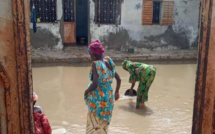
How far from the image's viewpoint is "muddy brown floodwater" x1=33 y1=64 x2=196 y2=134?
16.0 feet

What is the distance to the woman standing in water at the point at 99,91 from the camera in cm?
326

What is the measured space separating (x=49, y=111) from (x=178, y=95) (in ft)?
10.7

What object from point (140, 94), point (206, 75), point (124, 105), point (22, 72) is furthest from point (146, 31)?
point (22, 72)

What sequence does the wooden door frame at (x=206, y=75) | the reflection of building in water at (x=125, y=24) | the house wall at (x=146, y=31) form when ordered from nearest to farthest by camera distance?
the wooden door frame at (x=206, y=75), the reflection of building in water at (x=125, y=24), the house wall at (x=146, y=31)

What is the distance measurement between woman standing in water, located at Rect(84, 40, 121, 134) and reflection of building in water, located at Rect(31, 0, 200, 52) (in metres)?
8.34

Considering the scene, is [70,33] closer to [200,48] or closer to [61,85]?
[61,85]

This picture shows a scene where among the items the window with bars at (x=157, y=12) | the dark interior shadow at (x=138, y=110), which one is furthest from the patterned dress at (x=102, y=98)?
the window with bars at (x=157, y=12)

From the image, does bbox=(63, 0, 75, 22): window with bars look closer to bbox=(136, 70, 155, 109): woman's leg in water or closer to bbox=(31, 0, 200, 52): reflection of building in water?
bbox=(31, 0, 200, 52): reflection of building in water

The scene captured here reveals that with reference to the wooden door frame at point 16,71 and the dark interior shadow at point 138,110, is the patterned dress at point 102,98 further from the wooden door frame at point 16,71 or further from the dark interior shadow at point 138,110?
the dark interior shadow at point 138,110

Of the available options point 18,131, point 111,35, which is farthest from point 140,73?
point 111,35

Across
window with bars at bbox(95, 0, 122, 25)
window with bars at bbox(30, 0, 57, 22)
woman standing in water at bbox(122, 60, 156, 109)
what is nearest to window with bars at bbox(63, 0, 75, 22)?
window with bars at bbox(30, 0, 57, 22)

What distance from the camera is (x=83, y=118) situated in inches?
205

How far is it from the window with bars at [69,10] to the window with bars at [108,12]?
3.70ft

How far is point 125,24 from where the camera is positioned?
11.9 metres
